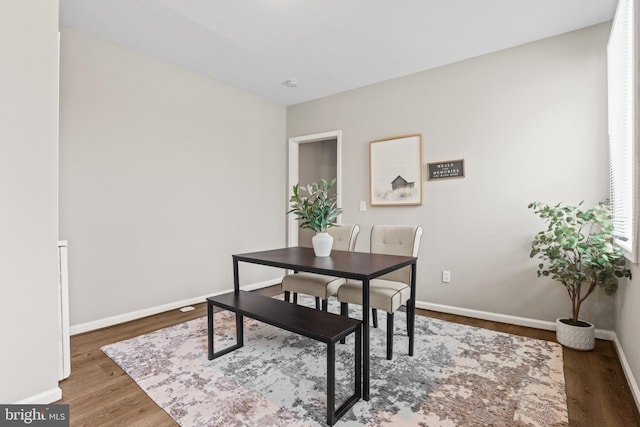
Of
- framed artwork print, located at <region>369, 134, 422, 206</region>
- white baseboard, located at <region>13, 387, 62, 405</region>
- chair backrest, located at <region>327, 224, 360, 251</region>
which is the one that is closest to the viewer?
white baseboard, located at <region>13, 387, 62, 405</region>

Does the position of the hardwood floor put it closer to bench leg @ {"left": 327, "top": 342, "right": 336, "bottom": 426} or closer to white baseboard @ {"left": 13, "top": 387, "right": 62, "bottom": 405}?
white baseboard @ {"left": 13, "top": 387, "right": 62, "bottom": 405}

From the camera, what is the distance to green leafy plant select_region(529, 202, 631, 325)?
2.28m

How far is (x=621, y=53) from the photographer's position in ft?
7.00

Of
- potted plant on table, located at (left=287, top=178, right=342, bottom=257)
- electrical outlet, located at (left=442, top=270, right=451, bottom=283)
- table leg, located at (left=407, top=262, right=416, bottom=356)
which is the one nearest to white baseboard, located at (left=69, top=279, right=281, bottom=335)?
potted plant on table, located at (left=287, top=178, right=342, bottom=257)

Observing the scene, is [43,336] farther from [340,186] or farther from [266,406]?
[340,186]

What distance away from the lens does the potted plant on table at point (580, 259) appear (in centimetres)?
229

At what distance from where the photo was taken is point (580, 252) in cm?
236

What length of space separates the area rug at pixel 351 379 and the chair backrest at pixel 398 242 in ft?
1.71

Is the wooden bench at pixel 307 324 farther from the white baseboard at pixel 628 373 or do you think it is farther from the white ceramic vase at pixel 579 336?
the white ceramic vase at pixel 579 336

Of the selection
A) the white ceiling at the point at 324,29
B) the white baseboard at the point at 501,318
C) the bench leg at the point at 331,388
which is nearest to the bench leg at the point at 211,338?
the bench leg at the point at 331,388

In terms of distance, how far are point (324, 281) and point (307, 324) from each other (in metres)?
0.87

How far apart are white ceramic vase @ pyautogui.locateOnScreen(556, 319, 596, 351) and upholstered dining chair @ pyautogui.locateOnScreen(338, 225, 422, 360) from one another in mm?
1228

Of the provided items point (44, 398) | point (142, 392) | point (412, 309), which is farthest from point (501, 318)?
point (44, 398)

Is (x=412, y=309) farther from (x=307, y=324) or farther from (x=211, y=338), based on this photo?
(x=211, y=338)
